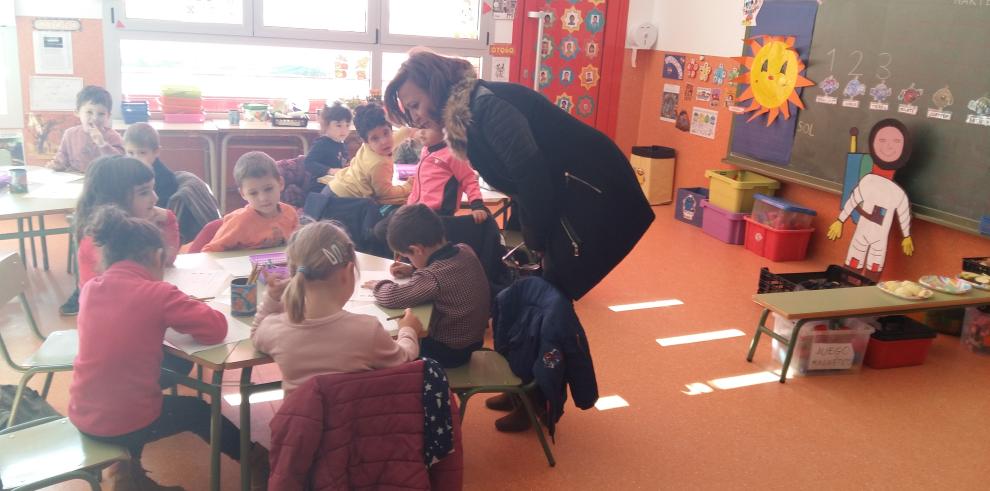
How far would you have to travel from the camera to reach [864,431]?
334 centimetres

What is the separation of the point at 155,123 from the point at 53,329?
7.77ft

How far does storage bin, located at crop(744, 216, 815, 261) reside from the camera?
5668mm

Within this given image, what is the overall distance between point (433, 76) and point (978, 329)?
347 cm

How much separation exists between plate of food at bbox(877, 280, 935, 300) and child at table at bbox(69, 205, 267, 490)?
3308mm

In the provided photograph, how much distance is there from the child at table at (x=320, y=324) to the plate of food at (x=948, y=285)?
10.7 ft

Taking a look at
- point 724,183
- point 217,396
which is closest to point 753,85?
point 724,183

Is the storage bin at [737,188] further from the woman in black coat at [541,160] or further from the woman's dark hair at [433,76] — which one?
the woman's dark hair at [433,76]

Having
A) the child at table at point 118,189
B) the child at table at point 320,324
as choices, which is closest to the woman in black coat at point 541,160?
the child at table at point 320,324

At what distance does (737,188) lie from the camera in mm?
6059

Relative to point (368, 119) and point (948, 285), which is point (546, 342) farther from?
point (948, 285)

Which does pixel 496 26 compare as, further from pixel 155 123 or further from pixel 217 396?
pixel 217 396

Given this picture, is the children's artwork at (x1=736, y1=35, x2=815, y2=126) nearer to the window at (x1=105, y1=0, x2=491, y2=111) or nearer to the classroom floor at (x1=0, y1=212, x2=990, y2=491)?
the classroom floor at (x1=0, y1=212, x2=990, y2=491)

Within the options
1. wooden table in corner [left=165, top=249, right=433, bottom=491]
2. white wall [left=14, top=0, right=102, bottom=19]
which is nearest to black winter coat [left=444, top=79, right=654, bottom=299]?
wooden table in corner [left=165, top=249, right=433, bottom=491]

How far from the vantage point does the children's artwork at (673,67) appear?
7160 mm
